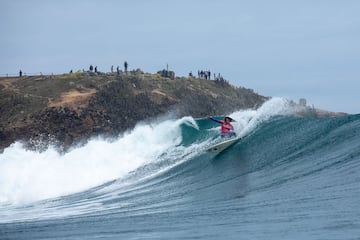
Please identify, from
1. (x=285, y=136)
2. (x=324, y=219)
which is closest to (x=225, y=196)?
(x=324, y=219)

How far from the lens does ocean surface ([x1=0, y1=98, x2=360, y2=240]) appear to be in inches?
652

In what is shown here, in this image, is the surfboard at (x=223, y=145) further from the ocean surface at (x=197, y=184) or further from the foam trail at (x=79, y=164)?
the foam trail at (x=79, y=164)

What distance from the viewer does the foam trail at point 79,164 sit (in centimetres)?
3362

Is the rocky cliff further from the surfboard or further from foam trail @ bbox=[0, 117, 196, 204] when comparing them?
the surfboard

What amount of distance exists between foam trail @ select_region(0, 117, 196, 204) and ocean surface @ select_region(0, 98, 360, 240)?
0.07 m

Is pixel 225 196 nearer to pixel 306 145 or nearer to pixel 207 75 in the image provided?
pixel 306 145

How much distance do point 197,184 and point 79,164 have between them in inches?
579

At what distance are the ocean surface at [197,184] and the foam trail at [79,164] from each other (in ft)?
0.22

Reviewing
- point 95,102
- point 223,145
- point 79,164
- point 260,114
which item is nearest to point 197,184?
point 223,145

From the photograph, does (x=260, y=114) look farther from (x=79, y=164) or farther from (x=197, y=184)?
(x=79, y=164)

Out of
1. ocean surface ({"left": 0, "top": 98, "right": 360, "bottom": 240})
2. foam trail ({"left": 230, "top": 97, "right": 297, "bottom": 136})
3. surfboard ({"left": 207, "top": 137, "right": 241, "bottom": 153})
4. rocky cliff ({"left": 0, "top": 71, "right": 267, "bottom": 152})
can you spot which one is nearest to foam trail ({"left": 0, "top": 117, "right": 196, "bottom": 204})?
ocean surface ({"left": 0, "top": 98, "right": 360, "bottom": 240})

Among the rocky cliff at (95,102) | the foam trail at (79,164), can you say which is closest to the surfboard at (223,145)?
the foam trail at (79,164)

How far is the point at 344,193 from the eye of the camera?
58.6 feet

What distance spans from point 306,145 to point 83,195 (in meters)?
9.44
